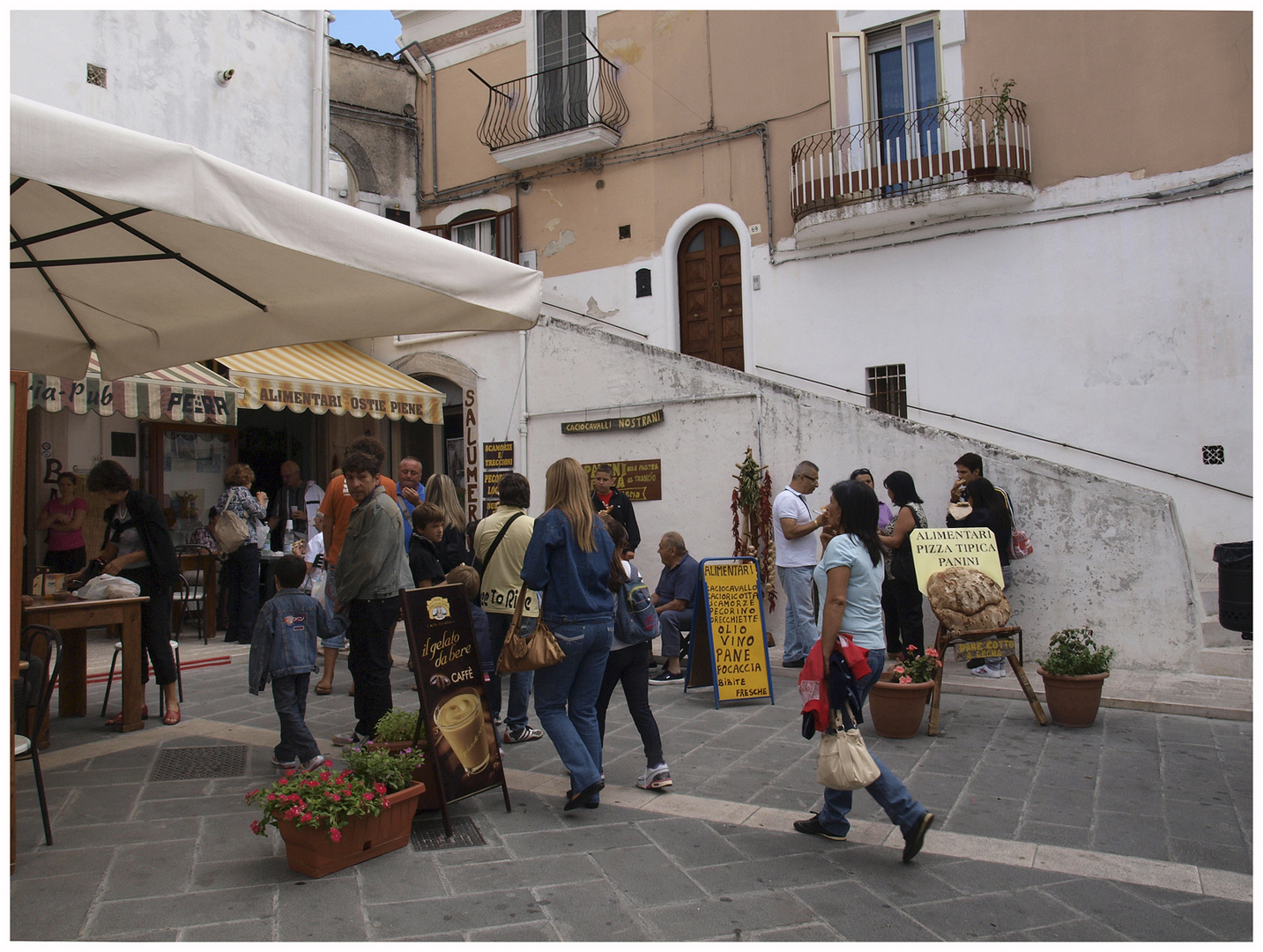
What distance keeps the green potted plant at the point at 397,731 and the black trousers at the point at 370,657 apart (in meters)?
0.57

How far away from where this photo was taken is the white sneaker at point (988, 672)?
7.48m

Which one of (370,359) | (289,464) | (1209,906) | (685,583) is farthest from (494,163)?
(1209,906)

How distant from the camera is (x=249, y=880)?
3.59 m

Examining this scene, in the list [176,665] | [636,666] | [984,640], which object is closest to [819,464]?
[984,640]

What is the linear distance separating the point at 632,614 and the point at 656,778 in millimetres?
881

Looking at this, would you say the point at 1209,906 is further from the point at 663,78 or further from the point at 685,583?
the point at 663,78

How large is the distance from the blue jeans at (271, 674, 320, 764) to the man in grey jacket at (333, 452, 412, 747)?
286 mm

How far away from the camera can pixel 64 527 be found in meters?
9.72

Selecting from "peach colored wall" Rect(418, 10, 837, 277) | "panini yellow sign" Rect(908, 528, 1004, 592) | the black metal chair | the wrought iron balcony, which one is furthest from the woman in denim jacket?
the wrought iron balcony

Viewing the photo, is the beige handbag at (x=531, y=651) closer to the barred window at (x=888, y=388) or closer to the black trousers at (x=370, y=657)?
the black trousers at (x=370, y=657)

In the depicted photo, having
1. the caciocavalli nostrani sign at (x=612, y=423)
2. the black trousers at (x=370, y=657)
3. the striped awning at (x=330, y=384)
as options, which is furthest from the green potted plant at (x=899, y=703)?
the striped awning at (x=330, y=384)

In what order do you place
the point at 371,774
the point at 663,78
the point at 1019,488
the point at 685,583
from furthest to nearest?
1. the point at 663,78
2. the point at 1019,488
3. the point at 685,583
4. the point at 371,774

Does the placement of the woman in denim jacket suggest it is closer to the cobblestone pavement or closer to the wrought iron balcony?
the cobblestone pavement

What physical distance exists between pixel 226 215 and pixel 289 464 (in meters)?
9.05
